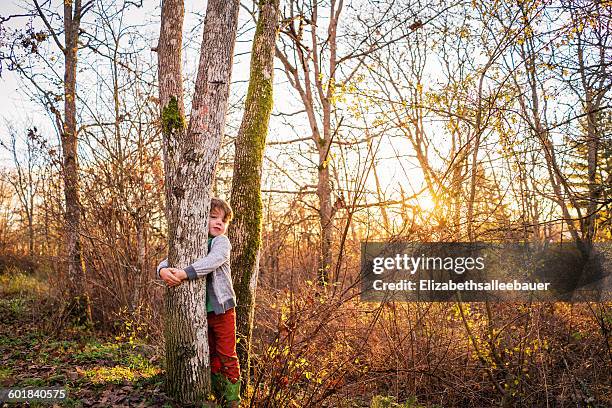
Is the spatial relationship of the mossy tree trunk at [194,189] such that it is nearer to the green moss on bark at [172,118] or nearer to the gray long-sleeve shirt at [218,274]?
the green moss on bark at [172,118]

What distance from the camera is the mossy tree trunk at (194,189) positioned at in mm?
4227

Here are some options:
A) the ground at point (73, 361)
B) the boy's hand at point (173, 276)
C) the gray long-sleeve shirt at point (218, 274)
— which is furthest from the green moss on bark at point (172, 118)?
the ground at point (73, 361)

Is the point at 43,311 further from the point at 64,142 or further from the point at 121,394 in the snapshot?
the point at 121,394

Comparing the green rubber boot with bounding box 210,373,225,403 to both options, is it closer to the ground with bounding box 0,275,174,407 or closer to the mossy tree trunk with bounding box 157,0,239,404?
the mossy tree trunk with bounding box 157,0,239,404

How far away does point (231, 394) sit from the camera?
4.37m

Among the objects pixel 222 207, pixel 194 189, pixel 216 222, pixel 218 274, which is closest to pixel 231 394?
pixel 218 274

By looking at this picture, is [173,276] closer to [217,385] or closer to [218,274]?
[218,274]

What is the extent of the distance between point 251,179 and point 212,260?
1.25 metres

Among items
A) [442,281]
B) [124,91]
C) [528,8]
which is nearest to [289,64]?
[124,91]

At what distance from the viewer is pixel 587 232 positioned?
7336mm

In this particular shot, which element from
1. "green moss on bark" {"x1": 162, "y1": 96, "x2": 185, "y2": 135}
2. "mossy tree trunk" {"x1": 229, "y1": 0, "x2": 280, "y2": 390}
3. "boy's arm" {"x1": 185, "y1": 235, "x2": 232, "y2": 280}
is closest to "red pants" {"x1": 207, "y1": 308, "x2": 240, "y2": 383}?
"mossy tree trunk" {"x1": 229, "y1": 0, "x2": 280, "y2": 390}

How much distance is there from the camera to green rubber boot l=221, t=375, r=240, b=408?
435 centimetres

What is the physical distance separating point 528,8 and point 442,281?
3935 millimetres

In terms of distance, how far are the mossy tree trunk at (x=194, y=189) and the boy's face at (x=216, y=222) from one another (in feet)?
0.91
